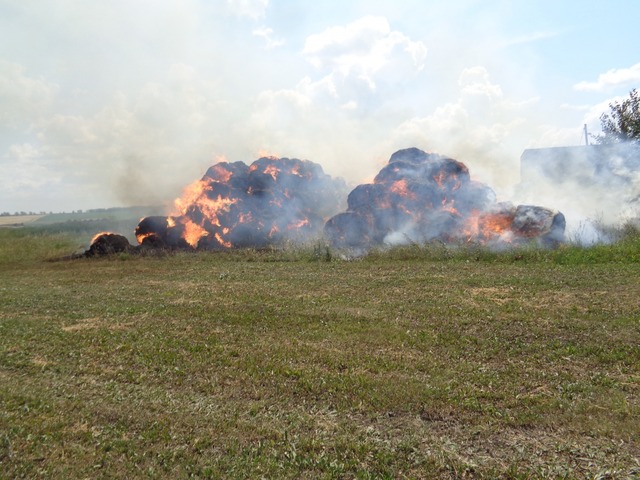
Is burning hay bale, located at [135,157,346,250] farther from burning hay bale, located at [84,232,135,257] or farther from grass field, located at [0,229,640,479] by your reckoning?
grass field, located at [0,229,640,479]

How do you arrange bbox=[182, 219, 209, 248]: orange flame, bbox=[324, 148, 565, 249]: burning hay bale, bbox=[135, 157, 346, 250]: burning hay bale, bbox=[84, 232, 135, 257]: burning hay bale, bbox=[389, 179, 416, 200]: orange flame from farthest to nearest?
bbox=[182, 219, 209, 248]: orange flame, bbox=[135, 157, 346, 250]: burning hay bale, bbox=[389, 179, 416, 200]: orange flame, bbox=[84, 232, 135, 257]: burning hay bale, bbox=[324, 148, 565, 249]: burning hay bale

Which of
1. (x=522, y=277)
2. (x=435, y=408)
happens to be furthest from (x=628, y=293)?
(x=435, y=408)

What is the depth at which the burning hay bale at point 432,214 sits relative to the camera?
69.3 feet

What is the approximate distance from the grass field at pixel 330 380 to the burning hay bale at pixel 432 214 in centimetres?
762

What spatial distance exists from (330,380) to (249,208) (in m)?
21.5

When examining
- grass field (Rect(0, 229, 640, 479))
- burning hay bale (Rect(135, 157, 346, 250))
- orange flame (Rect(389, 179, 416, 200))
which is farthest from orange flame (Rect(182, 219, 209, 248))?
grass field (Rect(0, 229, 640, 479))

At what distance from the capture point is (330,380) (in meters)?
6.77

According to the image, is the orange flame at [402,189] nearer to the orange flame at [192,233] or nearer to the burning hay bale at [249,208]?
the burning hay bale at [249,208]

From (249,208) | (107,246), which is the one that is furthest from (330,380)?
(249,208)

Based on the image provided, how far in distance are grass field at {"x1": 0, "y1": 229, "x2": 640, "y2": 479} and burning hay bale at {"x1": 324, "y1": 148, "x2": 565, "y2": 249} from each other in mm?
7617

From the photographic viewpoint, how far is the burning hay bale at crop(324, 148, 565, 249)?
2111 centimetres

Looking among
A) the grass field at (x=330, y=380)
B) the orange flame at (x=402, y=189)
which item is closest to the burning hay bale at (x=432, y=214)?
the orange flame at (x=402, y=189)

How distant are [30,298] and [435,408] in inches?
509

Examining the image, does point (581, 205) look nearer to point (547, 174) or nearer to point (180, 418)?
point (547, 174)
